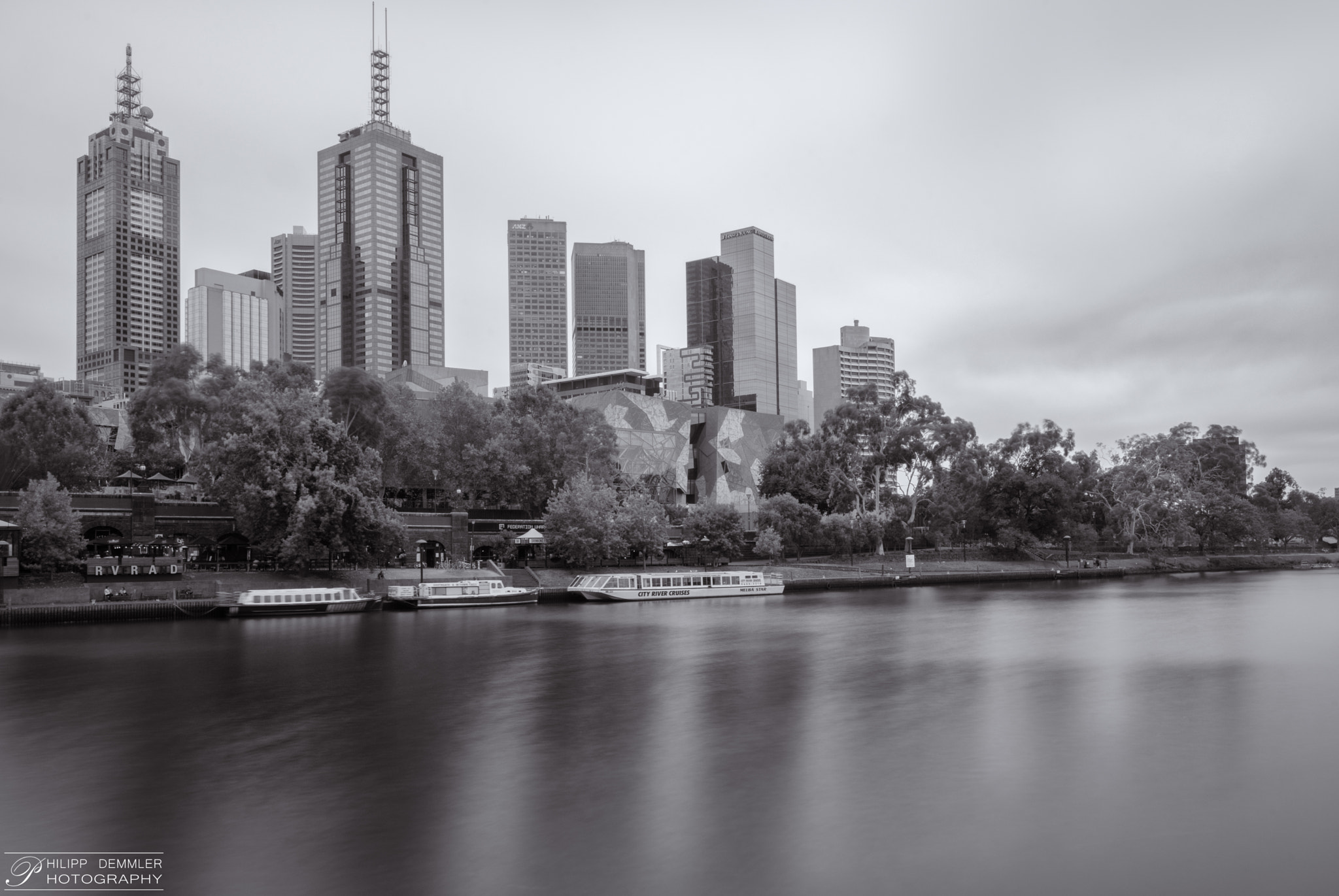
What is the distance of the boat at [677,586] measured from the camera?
69.2m

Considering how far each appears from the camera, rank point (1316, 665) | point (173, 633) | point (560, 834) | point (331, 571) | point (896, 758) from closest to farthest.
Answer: point (560, 834) → point (896, 758) → point (1316, 665) → point (173, 633) → point (331, 571)

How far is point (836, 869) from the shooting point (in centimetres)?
1738

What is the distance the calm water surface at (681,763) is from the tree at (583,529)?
91.2 feet

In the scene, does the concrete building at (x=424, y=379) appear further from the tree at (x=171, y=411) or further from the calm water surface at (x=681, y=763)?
the calm water surface at (x=681, y=763)

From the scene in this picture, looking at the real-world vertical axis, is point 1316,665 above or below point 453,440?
below

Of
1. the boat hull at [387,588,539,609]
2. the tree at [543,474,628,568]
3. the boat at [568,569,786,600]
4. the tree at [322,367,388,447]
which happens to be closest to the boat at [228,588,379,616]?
the boat hull at [387,588,539,609]

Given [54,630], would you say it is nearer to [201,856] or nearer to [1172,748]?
[201,856]

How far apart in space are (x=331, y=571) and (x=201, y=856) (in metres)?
49.3

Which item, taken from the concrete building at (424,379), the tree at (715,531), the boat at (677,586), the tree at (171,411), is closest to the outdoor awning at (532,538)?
the boat at (677,586)

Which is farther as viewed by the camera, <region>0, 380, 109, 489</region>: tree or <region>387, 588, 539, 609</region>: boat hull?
<region>0, 380, 109, 489</region>: tree

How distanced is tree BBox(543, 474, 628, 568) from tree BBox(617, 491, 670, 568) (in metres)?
1.17

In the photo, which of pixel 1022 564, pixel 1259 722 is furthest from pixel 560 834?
pixel 1022 564

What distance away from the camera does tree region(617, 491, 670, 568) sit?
77625 millimetres

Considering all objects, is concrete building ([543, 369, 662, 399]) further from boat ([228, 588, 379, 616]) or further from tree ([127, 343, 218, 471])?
boat ([228, 588, 379, 616])
